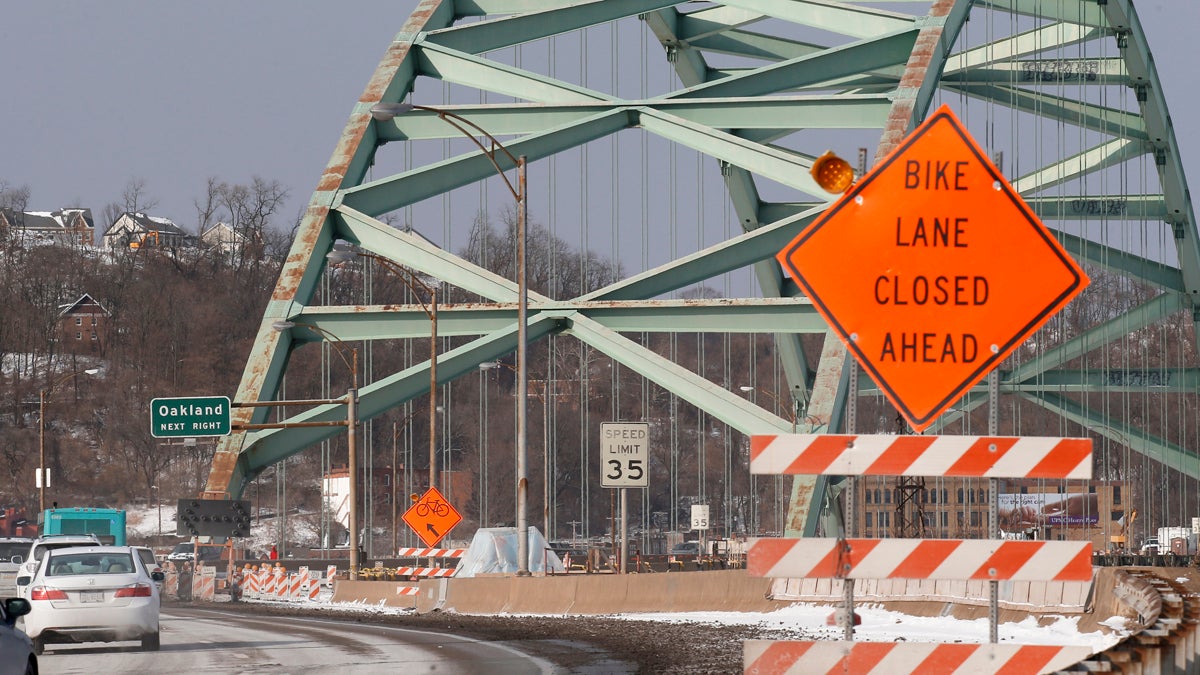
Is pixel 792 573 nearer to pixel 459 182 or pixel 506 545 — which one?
pixel 459 182

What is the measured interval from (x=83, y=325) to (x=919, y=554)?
518 ft

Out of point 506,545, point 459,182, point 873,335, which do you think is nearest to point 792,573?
point 873,335

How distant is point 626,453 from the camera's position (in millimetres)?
30000

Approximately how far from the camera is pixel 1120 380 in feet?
168

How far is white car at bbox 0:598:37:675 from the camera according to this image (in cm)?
1166

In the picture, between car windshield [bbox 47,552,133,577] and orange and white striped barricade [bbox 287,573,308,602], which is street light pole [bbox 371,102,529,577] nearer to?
car windshield [bbox 47,552,133,577]

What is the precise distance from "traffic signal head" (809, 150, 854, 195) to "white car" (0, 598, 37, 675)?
19.1ft

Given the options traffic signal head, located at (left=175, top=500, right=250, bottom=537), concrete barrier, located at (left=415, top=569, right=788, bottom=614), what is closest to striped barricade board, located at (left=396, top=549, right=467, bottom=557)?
traffic signal head, located at (left=175, top=500, right=250, bottom=537)

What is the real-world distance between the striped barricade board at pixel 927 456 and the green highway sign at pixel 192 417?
35916 mm

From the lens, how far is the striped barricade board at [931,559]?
9312 millimetres

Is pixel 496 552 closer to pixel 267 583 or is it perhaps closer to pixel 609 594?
pixel 267 583

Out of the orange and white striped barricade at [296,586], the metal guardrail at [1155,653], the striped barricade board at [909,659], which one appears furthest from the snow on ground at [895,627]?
the orange and white striped barricade at [296,586]

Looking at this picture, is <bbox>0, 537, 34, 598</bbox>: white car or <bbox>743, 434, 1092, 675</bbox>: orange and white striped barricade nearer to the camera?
<bbox>743, 434, 1092, 675</bbox>: orange and white striped barricade

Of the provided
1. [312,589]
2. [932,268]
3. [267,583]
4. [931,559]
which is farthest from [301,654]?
[267,583]
